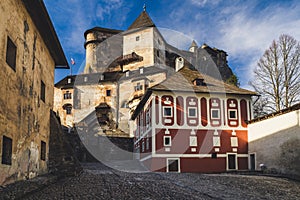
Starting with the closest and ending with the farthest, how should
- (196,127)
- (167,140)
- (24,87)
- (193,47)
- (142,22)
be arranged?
(24,87)
(167,140)
(196,127)
(142,22)
(193,47)

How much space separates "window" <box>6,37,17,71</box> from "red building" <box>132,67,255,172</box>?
1769 cm

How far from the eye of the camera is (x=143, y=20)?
208 ft

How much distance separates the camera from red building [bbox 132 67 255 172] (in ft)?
89.9

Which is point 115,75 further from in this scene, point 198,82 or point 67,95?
point 198,82

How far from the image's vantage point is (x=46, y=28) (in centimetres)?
1359

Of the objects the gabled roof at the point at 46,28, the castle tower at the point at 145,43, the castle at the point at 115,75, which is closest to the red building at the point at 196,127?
the gabled roof at the point at 46,28

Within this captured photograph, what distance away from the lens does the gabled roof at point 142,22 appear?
61.4 meters

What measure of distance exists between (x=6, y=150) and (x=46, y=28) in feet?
18.3

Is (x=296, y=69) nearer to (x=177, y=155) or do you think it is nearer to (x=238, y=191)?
(x=177, y=155)

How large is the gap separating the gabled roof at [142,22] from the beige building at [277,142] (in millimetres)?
37625

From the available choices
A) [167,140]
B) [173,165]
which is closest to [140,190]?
[173,165]

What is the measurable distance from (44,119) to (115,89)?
148 feet

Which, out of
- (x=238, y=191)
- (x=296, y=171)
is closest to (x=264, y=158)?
(x=296, y=171)

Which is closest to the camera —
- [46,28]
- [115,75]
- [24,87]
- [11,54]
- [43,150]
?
[11,54]
